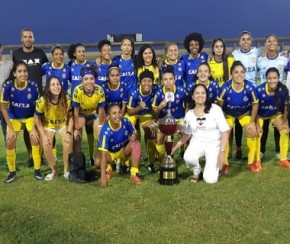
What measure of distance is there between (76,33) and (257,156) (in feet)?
219

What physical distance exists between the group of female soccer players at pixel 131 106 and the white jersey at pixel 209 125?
13.6 inches

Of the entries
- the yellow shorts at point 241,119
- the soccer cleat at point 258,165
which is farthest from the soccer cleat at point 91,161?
the soccer cleat at point 258,165

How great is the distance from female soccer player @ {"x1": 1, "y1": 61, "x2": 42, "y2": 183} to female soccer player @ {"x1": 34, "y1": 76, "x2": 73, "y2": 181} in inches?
6.4

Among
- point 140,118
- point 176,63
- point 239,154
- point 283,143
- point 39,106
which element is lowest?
point 239,154

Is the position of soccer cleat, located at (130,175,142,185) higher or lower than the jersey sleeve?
lower

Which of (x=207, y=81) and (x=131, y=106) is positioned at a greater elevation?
(x=207, y=81)

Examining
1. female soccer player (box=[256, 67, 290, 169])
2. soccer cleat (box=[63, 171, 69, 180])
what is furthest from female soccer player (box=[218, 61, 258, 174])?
soccer cleat (box=[63, 171, 69, 180])

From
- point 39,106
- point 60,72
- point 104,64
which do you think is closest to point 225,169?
point 104,64

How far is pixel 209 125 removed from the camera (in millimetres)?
5484

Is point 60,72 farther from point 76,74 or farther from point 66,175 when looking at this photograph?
point 66,175

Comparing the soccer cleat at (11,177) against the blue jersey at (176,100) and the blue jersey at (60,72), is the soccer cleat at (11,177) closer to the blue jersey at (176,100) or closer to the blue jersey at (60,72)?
the blue jersey at (60,72)

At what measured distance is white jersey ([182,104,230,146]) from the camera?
5.46 meters

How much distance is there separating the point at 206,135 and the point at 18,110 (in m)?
2.47

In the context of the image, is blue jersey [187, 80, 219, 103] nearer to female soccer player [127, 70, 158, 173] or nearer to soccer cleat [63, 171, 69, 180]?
female soccer player [127, 70, 158, 173]
